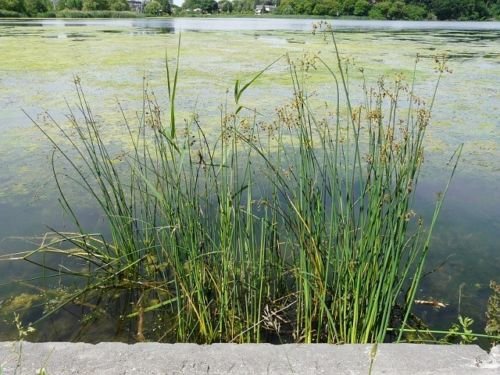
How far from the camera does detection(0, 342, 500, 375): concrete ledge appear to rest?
1.18m

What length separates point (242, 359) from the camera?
123 cm

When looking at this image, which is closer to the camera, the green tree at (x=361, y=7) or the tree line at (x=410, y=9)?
the tree line at (x=410, y=9)

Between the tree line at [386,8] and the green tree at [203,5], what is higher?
the tree line at [386,8]

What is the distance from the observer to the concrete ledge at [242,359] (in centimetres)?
118

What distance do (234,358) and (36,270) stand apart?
4.40ft

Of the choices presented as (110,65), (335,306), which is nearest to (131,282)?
(335,306)

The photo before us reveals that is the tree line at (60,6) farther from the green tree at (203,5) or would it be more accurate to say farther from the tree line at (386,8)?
the green tree at (203,5)

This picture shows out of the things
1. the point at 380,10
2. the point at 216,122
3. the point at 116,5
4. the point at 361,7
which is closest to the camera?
the point at 216,122

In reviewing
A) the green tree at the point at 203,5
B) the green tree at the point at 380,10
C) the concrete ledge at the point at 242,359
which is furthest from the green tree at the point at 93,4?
the concrete ledge at the point at 242,359

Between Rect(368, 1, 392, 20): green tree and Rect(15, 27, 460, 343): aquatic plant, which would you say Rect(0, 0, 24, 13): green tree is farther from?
Rect(15, 27, 460, 343): aquatic plant

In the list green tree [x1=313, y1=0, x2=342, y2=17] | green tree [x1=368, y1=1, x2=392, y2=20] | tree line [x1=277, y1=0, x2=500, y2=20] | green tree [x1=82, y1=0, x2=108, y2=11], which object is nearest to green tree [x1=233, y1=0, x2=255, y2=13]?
green tree [x1=313, y1=0, x2=342, y2=17]

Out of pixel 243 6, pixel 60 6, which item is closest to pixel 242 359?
pixel 60 6

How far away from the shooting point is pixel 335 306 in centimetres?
155

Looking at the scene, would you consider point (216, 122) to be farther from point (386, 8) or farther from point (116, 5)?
point (116, 5)
